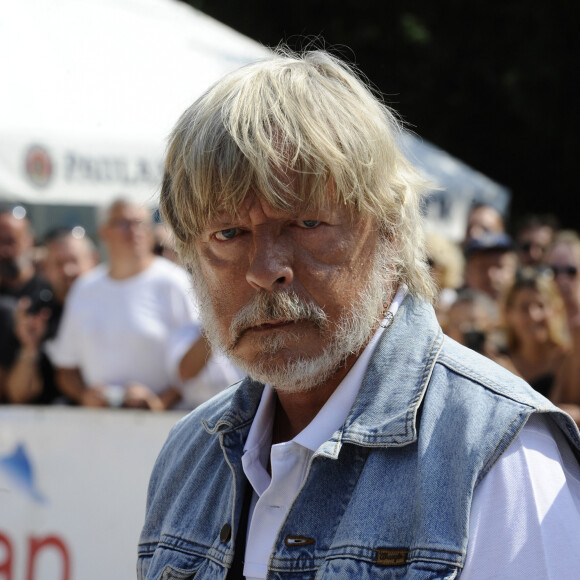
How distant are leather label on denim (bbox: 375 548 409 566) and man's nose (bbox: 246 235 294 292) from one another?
1.70 feet

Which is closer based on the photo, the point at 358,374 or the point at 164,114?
the point at 358,374

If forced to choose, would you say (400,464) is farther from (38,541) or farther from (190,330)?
(190,330)

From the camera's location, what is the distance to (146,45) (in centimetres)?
656

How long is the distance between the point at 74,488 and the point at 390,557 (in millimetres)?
2759

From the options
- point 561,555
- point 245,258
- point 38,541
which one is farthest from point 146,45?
point 561,555

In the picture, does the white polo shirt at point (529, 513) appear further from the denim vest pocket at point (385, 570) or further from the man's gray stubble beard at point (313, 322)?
the man's gray stubble beard at point (313, 322)

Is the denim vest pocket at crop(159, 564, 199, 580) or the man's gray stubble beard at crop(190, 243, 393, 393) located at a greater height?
the man's gray stubble beard at crop(190, 243, 393, 393)

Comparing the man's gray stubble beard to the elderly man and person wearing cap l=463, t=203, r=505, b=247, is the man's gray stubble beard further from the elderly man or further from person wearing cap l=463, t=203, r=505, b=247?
person wearing cap l=463, t=203, r=505, b=247

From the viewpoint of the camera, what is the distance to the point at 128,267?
524cm

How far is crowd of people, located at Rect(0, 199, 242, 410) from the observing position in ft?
15.4

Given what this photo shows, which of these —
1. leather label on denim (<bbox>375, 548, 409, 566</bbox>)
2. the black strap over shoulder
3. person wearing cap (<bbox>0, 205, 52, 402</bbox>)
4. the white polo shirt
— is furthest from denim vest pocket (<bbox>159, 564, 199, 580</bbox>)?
person wearing cap (<bbox>0, 205, 52, 402</bbox>)

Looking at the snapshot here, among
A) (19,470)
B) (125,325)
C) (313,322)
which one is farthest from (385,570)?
(125,325)

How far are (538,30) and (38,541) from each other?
9866 millimetres

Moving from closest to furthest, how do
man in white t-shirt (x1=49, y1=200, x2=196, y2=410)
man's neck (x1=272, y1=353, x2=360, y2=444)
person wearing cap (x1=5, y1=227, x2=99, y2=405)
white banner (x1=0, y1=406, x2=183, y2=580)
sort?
man's neck (x1=272, y1=353, x2=360, y2=444) → white banner (x1=0, y1=406, x2=183, y2=580) → man in white t-shirt (x1=49, y1=200, x2=196, y2=410) → person wearing cap (x1=5, y1=227, x2=99, y2=405)
